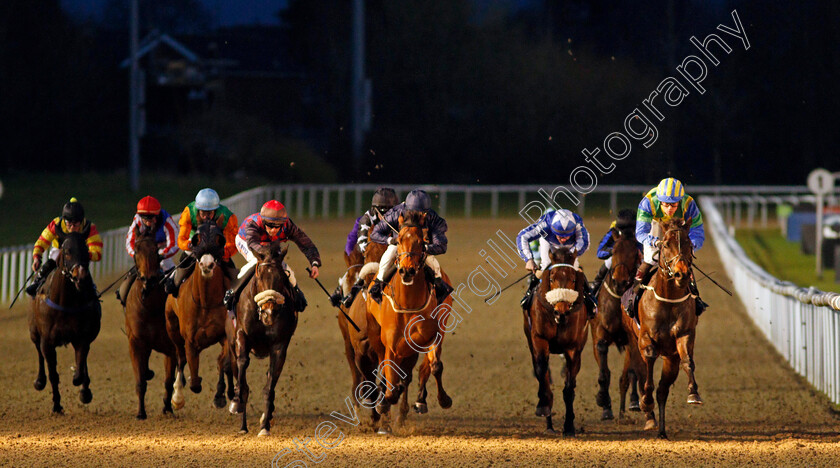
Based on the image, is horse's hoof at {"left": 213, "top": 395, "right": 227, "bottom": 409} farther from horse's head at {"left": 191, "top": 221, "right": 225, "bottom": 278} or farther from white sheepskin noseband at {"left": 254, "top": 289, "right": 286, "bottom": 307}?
white sheepskin noseband at {"left": 254, "top": 289, "right": 286, "bottom": 307}

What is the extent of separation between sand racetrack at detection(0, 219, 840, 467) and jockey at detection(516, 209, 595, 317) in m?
1.01

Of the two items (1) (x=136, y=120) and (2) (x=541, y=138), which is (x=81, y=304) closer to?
(1) (x=136, y=120)

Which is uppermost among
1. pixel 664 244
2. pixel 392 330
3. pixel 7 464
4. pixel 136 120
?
pixel 136 120

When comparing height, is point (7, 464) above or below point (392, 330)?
below

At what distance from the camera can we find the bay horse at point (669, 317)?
25.1ft

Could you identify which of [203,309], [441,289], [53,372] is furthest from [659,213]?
[53,372]

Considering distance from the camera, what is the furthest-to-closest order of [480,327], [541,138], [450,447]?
[541,138], [480,327], [450,447]

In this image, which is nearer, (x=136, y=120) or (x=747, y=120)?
(x=136, y=120)

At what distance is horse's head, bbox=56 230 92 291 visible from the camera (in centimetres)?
913

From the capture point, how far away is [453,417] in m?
9.31

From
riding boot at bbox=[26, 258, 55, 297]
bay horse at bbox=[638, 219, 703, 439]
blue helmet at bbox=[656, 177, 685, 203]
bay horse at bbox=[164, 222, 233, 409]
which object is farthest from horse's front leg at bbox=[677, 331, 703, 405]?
riding boot at bbox=[26, 258, 55, 297]

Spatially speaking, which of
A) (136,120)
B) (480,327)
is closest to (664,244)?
(480,327)

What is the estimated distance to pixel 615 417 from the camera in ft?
30.7

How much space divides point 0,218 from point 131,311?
1006 inches
